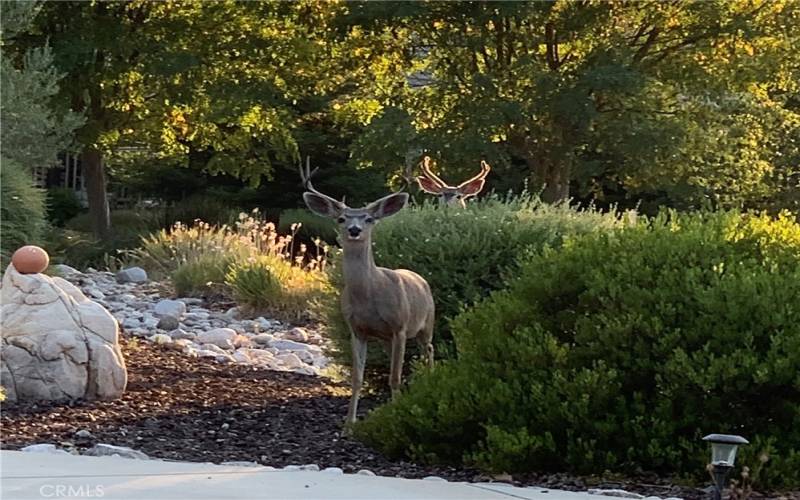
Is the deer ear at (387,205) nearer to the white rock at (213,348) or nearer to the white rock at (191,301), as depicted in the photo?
the white rock at (213,348)

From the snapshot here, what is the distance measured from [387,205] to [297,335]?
22.4ft

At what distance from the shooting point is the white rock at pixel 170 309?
16094 millimetres

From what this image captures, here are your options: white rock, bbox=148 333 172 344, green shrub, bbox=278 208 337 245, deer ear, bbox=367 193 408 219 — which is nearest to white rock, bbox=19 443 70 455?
deer ear, bbox=367 193 408 219

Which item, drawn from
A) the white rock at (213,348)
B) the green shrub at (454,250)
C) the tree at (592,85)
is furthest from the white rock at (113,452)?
the tree at (592,85)

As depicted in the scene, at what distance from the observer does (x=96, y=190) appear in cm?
2858

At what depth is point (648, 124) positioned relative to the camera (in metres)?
24.7

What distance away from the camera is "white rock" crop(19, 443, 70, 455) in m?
7.31

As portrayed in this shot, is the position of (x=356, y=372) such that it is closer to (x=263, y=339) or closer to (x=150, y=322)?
(x=263, y=339)

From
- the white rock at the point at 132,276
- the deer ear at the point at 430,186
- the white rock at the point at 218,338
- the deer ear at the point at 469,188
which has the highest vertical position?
the deer ear at the point at 469,188

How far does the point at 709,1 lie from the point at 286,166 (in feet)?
33.2

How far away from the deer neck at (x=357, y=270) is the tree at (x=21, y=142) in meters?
5.58

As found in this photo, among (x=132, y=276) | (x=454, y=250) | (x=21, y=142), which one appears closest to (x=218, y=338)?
(x=21, y=142)

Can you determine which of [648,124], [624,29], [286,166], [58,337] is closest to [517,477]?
[58,337]

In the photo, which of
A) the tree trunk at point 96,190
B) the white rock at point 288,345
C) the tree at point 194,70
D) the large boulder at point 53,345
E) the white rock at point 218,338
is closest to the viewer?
the large boulder at point 53,345
